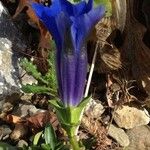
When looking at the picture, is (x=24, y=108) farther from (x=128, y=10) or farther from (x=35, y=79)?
(x=128, y=10)

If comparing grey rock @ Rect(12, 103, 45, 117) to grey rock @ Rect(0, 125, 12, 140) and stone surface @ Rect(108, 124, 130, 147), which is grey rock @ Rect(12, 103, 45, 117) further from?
stone surface @ Rect(108, 124, 130, 147)

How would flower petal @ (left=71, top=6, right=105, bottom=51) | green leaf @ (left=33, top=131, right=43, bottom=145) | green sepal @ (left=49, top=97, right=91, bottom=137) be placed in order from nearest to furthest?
1. flower petal @ (left=71, top=6, right=105, bottom=51)
2. green sepal @ (left=49, top=97, right=91, bottom=137)
3. green leaf @ (left=33, top=131, right=43, bottom=145)

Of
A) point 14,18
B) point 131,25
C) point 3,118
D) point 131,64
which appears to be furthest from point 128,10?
point 3,118

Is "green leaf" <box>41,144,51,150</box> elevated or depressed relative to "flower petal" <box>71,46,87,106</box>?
depressed

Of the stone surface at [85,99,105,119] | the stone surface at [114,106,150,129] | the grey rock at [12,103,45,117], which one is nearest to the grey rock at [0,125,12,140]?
the grey rock at [12,103,45,117]

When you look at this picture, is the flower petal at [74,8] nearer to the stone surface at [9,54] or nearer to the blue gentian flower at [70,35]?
the blue gentian flower at [70,35]

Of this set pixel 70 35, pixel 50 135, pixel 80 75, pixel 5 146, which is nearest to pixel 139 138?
pixel 50 135
